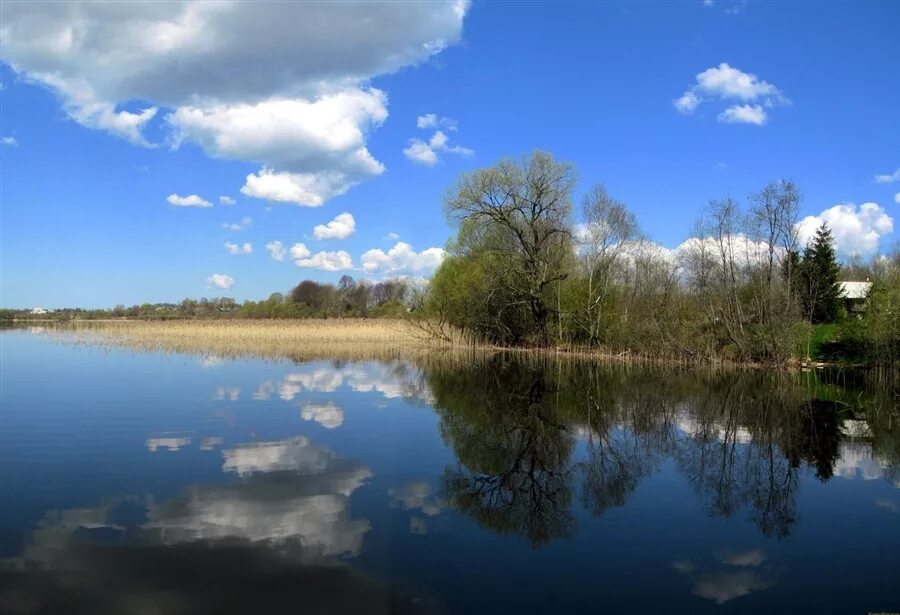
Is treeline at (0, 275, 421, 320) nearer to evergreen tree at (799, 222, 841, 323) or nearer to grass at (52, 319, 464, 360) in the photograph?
grass at (52, 319, 464, 360)

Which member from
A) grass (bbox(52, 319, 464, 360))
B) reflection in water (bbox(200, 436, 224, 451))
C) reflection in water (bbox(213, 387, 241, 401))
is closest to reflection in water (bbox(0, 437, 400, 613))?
reflection in water (bbox(200, 436, 224, 451))

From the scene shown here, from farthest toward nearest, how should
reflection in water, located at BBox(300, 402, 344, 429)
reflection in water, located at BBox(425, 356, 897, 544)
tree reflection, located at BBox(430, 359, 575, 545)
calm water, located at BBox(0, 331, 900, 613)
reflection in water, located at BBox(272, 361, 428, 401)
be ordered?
1. reflection in water, located at BBox(272, 361, 428, 401)
2. reflection in water, located at BBox(300, 402, 344, 429)
3. reflection in water, located at BBox(425, 356, 897, 544)
4. tree reflection, located at BBox(430, 359, 575, 545)
5. calm water, located at BBox(0, 331, 900, 613)

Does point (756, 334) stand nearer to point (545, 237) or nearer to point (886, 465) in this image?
point (545, 237)

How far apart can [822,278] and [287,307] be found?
49600 mm

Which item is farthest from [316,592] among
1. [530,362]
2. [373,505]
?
[530,362]

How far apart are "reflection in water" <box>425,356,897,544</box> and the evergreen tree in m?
20.2

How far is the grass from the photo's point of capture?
2981 centimetres

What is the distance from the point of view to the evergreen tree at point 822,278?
36.4 meters

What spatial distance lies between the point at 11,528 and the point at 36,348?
28828mm

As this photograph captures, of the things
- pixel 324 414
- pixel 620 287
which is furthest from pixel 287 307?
pixel 324 414

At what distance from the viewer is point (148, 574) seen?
5.13 metres

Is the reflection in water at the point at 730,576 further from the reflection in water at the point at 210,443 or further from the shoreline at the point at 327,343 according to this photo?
the shoreline at the point at 327,343

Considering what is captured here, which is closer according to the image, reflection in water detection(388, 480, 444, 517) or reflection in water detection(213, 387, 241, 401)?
reflection in water detection(388, 480, 444, 517)

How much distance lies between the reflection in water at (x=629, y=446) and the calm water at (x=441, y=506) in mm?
53
